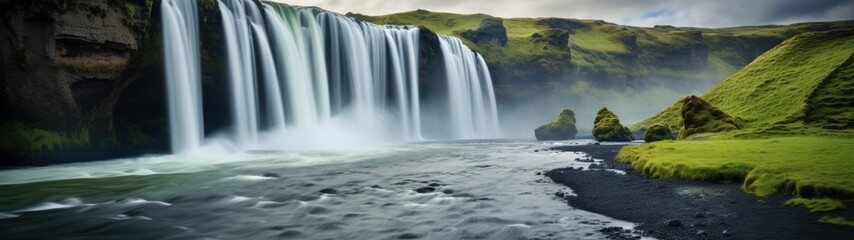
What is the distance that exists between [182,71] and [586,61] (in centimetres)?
11358

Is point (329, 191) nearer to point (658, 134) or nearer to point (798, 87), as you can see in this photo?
point (658, 134)

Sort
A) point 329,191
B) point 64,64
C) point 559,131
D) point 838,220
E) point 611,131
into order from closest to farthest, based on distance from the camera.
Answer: point 838,220
point 329,191
point 64,64
point 611,131
point 559,131

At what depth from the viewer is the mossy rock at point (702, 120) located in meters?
31.4

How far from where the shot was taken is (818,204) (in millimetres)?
8781

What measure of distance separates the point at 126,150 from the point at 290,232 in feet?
80.3

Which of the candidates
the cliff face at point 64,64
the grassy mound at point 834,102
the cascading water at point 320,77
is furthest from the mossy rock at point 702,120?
the cliff face at point 64,64

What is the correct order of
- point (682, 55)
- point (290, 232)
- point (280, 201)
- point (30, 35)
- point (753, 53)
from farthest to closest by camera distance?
point (753, 53) → point (682, 55) → point (30, 35) → point (280, 201) → point (290, 232)

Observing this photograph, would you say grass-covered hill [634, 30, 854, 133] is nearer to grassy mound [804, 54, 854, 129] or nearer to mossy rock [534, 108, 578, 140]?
grassy mound [804, 54, 854, 129]

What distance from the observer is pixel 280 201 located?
12852 millimetres

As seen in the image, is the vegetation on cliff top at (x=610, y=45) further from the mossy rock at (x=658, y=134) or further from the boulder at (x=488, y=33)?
the mossy rock at (x=658, y=134)

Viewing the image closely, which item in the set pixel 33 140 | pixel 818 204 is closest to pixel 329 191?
pixel 818 204

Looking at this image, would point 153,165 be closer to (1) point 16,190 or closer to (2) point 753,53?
(1) point 16,190

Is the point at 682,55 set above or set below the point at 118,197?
above

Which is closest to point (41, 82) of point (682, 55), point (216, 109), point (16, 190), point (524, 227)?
point (16, 190)
